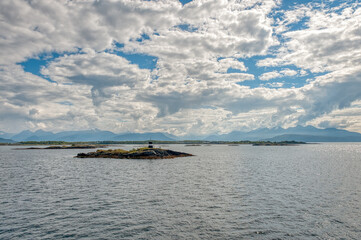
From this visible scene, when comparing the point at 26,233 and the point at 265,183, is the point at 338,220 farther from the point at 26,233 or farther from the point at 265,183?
the point at 26,233

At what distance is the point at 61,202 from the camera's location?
3148cm

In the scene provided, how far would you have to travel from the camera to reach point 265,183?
149 feet

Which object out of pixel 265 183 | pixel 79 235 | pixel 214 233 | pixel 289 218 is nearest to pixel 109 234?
pixel 79 235

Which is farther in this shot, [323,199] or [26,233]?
[323,199]

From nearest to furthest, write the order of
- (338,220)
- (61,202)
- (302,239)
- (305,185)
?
(302,239) → (338,220) → (61,202) → (305,185)

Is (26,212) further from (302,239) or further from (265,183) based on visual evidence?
(265,183)

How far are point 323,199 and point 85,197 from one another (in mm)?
37064

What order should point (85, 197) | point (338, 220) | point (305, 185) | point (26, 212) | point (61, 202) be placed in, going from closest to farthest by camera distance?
point (338, 220), point (26, 212), point (61, 202), point (85, 197), point (305, 185)

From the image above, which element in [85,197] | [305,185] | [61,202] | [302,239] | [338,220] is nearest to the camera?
[302,239]

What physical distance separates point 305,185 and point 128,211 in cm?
3577

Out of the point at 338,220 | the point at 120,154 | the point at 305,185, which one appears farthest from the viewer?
the point at 120,154

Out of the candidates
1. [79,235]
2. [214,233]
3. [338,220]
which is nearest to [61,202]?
[79,235]

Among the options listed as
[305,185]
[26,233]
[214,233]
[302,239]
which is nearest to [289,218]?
[302,239]

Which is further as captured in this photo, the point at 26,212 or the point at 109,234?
the point at 26,212
